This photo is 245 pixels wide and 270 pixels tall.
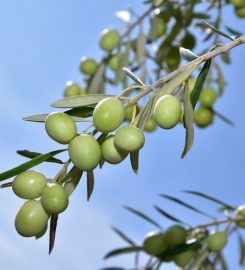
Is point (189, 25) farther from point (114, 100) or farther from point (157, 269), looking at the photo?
point (114, 100)

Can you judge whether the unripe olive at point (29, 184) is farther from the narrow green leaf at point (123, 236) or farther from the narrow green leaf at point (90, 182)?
the narrow green leaf at point (123, 236)

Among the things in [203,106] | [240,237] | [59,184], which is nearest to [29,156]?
[59,184]

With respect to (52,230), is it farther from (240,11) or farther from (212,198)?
(240,11)

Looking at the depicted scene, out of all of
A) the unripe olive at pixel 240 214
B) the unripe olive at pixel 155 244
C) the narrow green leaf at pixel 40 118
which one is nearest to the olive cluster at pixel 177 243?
the unripe olive at pixel 155 244

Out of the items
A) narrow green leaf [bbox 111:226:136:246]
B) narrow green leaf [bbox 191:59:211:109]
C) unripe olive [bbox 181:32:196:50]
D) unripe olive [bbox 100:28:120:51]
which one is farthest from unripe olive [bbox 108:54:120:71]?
narrow green leaf [bbox 191:59:211:109]

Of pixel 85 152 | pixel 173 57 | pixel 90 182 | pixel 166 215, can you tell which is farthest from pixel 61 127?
pixel 173 57

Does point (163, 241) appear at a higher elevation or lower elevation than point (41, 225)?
lower
